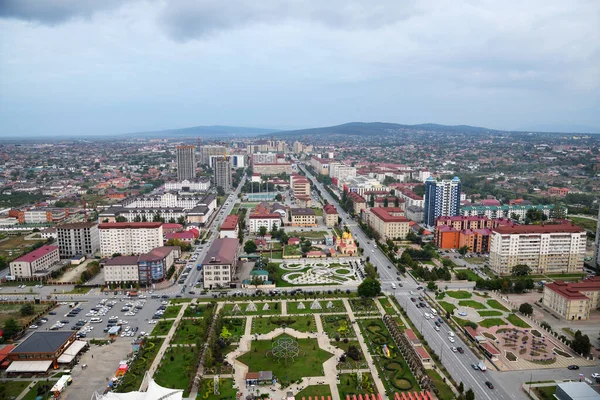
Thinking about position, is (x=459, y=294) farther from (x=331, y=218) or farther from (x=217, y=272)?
(x=331, y=218)

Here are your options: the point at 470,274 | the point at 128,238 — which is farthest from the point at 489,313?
the point at 128,238

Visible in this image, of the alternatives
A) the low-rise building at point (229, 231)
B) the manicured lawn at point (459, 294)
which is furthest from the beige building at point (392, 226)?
the low-rise building at point (229, 231)

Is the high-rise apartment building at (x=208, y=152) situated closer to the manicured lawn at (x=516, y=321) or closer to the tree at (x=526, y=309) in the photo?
the manicured lawn at (x=516, y=321)

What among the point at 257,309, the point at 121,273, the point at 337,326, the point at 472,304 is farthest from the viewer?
the point at 121,273

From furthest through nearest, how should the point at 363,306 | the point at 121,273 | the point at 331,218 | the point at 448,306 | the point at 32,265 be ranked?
1. the point at 331,218
2. the point at 32,265
3. the point at 121,273
4. the point at 448,306
5. the point at 363,306

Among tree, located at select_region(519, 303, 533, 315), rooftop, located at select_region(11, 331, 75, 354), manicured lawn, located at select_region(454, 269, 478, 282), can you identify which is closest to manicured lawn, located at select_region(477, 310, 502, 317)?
tree, located at select_region(519, 303, 533, 315)

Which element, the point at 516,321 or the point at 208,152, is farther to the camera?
the point at 208,152

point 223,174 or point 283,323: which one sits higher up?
point 223,174
